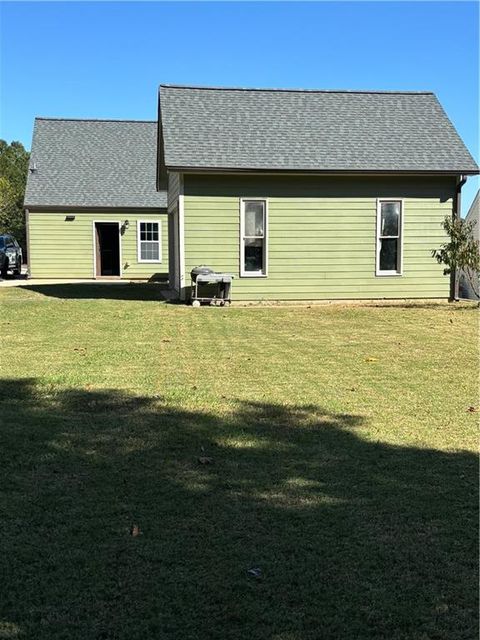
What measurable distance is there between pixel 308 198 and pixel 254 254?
182 cm

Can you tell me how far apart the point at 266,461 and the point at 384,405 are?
179 centimetres

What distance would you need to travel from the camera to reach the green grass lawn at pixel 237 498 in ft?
8.34

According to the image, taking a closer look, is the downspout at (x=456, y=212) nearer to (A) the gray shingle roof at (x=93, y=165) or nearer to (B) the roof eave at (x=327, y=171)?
(B) the roof eave at (x=327, y=171)

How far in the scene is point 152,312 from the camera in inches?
492

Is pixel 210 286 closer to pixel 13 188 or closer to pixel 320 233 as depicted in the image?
pixel 320 233

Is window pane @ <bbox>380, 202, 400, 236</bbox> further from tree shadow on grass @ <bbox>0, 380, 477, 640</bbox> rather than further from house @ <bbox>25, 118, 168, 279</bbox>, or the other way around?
tree shadow on grass @ <bbox>0, 380, 477, 640</bbox>

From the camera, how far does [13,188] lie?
47.8 m

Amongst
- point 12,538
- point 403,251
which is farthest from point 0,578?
point 403,251

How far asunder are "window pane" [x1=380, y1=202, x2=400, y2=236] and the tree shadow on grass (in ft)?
36.4

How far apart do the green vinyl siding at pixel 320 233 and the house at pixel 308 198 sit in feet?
0.08

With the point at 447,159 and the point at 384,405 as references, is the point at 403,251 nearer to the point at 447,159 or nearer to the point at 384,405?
the point at 447,159

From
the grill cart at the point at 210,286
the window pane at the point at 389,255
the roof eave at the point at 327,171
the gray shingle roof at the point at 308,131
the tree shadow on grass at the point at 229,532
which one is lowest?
the tree shadow on grass at the point at 229,532

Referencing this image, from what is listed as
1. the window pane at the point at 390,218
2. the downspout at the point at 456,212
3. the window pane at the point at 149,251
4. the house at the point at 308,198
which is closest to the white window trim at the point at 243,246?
the house at the point at 308,198

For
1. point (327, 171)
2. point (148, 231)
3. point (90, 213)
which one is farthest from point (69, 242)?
point (327, 171)
